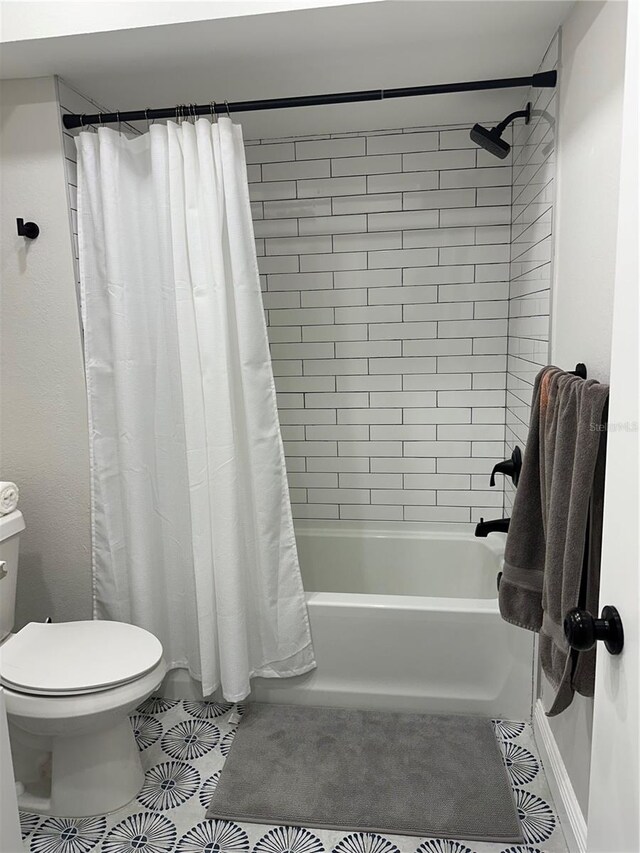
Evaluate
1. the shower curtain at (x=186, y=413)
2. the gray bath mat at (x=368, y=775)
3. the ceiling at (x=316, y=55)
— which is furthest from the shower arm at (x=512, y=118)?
the gray bath mat at (x=368, y=775)

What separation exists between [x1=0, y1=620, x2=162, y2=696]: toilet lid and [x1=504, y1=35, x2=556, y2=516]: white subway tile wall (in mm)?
1528

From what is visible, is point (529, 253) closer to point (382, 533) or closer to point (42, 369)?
point (382, 533)

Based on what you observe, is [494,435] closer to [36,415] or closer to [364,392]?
[364,392]

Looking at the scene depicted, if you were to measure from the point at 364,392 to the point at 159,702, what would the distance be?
1.57m

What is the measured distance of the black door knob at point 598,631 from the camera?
0.93 meters

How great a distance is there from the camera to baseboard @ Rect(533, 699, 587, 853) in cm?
167

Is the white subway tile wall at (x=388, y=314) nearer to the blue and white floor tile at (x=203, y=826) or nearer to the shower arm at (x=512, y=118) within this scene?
the shower arm at (x=512, y=118)

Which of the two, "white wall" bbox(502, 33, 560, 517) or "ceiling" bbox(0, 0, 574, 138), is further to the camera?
"white wall" bbox(502, 33, 560, 517)

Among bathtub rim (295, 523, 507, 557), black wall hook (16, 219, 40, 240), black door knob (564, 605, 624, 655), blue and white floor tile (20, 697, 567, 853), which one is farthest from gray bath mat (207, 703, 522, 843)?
black wall hook (16, 219, 40, 240)

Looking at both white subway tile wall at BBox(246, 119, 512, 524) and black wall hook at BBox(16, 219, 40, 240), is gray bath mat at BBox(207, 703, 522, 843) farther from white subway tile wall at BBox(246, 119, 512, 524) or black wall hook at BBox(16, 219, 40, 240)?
black wall hook at BBox(16, 219, 40, 240)

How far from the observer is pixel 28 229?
2178mm

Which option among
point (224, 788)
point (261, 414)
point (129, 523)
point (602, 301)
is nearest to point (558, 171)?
point (602, 301)

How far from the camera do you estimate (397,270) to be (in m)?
2.79

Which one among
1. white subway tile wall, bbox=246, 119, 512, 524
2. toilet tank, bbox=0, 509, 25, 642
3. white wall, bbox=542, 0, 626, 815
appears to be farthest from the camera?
white subway tile wall, bbox=246, 119, 512, 524
